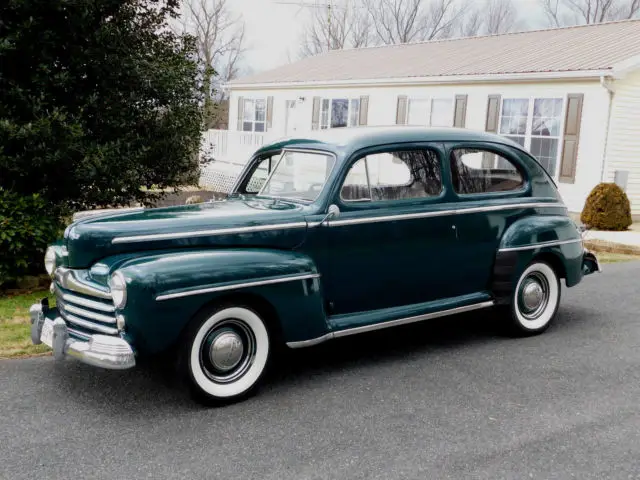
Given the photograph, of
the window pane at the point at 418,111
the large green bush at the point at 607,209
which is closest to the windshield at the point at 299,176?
the large green bush at the point at 607,209

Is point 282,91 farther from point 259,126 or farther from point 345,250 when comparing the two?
point 345,250

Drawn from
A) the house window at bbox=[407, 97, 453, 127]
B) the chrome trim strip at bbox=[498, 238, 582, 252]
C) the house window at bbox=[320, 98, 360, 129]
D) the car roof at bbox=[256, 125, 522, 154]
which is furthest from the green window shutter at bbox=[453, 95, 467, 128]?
the car roof at bbox=[256, 125, 522, 154]

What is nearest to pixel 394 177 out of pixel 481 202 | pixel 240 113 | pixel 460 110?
pixel 481 202

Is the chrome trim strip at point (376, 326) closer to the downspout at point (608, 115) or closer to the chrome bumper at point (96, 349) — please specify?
the chrome bumper at point (96, 349)

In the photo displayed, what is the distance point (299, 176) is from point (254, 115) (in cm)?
2078

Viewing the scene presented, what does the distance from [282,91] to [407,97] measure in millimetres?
6475

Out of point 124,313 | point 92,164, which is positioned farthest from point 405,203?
point 92,164

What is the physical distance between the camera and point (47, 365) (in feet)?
Result: 17.3

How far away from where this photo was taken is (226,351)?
4.57m

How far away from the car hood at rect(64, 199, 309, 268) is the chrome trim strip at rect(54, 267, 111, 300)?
7cm

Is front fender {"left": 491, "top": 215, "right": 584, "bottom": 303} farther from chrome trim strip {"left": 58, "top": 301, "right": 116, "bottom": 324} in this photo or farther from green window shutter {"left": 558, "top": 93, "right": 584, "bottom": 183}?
green window shutter {"left": 558, "top": 93, "right": 584, "bottom": 183}

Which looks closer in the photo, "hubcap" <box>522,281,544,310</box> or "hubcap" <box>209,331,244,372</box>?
"hubcap" <box>209,331,244,372</box>

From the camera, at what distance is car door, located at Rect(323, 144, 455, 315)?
17.0ft

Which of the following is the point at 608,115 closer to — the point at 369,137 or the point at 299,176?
the point at 369,137
